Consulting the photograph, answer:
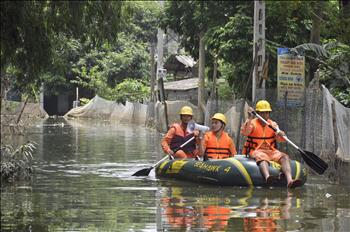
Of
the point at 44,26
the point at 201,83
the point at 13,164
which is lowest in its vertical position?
the point at 13,164

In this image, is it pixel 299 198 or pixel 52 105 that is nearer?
pixel 299 198

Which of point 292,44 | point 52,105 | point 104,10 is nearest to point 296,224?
point 104,10

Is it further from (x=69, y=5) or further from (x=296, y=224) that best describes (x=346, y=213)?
(x=69, y=5)

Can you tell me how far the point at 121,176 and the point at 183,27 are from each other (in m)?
14.9

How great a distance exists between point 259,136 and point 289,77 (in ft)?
14.4

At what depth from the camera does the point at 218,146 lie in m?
17.6

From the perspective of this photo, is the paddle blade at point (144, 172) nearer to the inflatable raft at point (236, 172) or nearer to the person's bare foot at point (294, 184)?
the inflatable raft at point (236, 172)

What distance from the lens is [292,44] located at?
26828 millimetres

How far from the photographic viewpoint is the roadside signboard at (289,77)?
20578mm

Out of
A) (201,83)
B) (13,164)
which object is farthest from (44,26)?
(201,83)

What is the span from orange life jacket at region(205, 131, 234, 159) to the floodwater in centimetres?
89

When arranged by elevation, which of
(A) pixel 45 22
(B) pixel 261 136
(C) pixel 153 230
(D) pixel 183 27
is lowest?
(C) pixel 153 230

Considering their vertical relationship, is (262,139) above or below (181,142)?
above

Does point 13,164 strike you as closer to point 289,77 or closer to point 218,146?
point 218,146
